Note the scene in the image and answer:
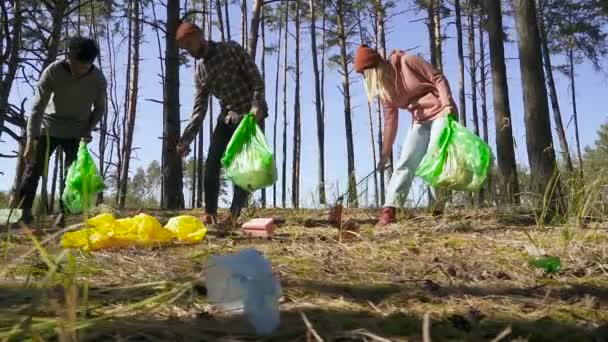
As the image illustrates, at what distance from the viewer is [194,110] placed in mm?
4438

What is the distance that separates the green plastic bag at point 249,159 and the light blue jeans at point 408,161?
87cm

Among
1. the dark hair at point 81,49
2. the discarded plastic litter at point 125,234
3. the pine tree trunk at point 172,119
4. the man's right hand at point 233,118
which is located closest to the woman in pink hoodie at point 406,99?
the man's right hand at point 233,118

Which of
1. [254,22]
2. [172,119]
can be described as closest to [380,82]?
[172,119]

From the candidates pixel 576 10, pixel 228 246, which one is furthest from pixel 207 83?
pixel 576 10

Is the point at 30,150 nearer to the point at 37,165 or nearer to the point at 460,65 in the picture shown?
the point at 37,165

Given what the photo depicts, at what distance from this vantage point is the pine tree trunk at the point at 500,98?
276 inches

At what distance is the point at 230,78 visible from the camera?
13.8 ft

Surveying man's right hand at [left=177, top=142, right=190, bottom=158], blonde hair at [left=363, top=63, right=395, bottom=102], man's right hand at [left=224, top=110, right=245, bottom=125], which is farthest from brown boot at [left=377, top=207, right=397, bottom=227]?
man's right hand at [left=177, top=142, right=190, bottom=158]

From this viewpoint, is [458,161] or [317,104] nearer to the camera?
[458,161]

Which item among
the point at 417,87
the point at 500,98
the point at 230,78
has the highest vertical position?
the point at 500,98

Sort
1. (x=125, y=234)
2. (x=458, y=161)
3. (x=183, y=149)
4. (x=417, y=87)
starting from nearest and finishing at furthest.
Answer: (x=125, y=234) → (x=458, y=161) → (x=417, y=87) → (x=183, y=149)

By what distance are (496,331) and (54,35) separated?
23.5 feet

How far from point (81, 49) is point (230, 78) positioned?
107 cm

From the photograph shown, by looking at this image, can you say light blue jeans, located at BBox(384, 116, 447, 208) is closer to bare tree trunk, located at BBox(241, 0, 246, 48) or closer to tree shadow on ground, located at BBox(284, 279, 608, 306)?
tree shadow on ground, located at BBox(284, 279, 608, 306)
